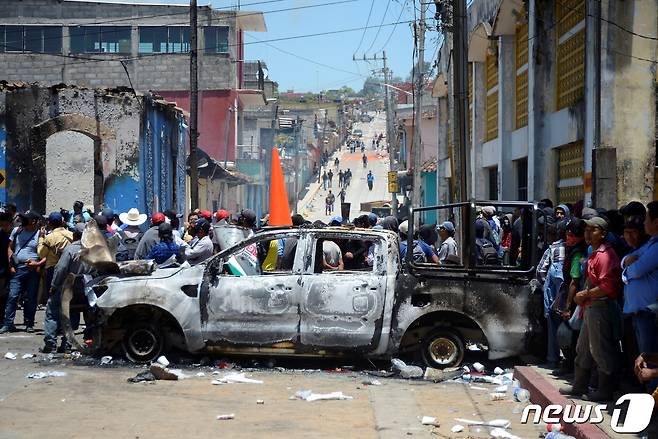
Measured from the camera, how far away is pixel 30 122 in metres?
24.2

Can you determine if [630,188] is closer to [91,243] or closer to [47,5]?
[91,243]

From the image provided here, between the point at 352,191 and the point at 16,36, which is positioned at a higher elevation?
the point at 16,36

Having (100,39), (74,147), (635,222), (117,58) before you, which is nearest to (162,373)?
(635,222)

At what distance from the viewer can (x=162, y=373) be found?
10.4m

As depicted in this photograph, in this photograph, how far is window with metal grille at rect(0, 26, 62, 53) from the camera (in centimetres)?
5334

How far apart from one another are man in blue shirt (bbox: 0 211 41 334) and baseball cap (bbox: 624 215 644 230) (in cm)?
921

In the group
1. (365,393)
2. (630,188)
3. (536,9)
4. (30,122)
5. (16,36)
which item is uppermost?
(16,36)

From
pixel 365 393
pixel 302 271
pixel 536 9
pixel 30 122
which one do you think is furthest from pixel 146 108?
pixel 365 393

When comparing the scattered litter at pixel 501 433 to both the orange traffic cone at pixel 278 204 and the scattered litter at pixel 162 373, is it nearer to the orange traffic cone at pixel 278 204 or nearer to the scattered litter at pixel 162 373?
the scattered litter at pixel 162 373

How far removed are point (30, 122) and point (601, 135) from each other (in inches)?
576

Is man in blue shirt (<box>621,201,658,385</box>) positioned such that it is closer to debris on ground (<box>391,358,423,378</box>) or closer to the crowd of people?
debris on ground (<box>391,358,423,378</box>)

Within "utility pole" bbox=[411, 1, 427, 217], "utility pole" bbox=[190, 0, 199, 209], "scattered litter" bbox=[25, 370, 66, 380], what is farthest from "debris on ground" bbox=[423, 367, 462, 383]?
"utility pole" bbox=[411, 1, 427, 217]

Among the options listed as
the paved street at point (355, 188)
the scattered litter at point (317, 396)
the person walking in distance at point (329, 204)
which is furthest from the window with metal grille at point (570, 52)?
the person walking in distance at point (329, 204)

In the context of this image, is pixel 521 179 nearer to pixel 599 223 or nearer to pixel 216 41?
pixel 599 223
